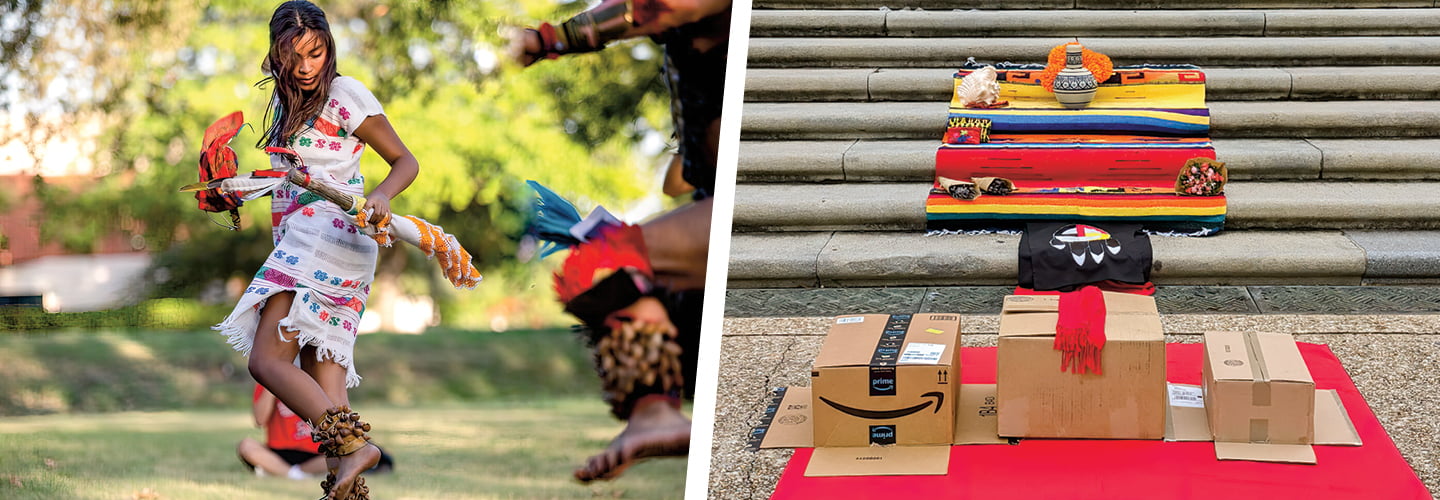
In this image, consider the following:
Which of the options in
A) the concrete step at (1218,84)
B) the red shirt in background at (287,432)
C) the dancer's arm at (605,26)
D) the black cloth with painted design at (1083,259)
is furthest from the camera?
the concrete step at (1218,84)

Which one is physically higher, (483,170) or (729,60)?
(729,60)

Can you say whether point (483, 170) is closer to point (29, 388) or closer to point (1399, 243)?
point (29, 388)

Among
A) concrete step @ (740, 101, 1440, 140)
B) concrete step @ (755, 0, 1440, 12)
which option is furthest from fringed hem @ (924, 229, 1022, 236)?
concrete step @ (755, 0, 1440, 12)

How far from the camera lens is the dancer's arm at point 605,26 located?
101 inches

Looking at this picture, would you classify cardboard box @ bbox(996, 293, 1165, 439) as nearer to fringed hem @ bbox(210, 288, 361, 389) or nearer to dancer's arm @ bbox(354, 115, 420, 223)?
dancer's arm @ bbox(354, 115, 420, 223)

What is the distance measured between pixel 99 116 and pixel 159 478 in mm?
737

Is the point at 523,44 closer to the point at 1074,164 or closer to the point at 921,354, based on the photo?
the point at 921,354

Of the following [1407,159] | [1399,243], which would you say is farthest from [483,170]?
[1407,159]

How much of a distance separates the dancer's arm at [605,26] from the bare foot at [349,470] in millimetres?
865

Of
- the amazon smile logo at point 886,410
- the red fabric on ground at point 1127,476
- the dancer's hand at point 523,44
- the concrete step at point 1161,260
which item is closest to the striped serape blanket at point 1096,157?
the concrete step at point 1161,260

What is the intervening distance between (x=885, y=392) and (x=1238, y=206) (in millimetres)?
2979

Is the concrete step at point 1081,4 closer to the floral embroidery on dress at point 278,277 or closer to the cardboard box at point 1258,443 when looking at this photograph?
the cardboard box at point 1258,443

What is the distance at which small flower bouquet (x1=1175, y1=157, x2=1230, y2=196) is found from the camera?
5504 millimetres

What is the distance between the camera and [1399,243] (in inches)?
207
